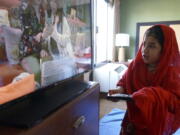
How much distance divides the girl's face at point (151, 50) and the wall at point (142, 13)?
3.26 meters

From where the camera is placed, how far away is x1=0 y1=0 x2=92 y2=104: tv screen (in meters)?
0.69

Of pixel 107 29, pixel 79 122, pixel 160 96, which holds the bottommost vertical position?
pixel 79 122

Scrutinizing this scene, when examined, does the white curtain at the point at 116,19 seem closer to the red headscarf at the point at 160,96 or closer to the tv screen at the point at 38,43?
the tv screen at the point at 38,43

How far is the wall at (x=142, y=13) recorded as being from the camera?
157 inches

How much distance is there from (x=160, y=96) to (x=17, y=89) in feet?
2.34

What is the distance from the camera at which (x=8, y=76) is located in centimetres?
71

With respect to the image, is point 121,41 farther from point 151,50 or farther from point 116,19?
point 151,50

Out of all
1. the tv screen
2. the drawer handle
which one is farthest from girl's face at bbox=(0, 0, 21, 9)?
the drawer handle

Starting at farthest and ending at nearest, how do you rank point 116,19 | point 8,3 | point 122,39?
point 116,19
point 122,39
point 8,3

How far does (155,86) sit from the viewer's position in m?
1.12

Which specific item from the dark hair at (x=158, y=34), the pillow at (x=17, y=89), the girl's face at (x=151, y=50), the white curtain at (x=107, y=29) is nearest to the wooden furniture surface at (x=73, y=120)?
the pillow at (x=17, y=89)

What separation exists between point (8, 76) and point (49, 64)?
0.28 m

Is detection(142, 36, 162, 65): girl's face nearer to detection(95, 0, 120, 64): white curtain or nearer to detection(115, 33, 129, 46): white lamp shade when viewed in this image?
detection(95, 0, 120, 64): white curtain

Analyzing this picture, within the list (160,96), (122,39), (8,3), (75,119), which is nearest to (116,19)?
(122,39)
